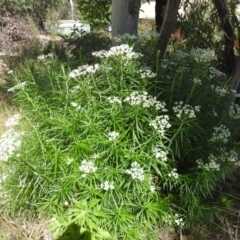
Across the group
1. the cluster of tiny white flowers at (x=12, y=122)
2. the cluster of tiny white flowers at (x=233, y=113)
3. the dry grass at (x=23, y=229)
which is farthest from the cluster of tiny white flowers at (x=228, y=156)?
the cluster of tiny white flowers at (x=12, y=122)

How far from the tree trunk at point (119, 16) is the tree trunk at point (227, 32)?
1.28 metres

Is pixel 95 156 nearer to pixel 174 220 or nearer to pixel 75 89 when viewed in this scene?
pixel 75 89

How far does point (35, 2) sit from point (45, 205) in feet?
35.0

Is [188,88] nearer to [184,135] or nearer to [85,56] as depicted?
[184,135]

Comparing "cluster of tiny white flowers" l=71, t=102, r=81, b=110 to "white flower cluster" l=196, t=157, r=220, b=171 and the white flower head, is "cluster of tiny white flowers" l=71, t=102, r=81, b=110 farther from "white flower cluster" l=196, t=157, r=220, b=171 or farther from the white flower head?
Answer: "white flower cluster" l=196, t=157, r=220, b=171

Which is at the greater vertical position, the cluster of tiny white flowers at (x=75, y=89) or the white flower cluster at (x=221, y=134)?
the cluster of tiny white flowers at (x=75, y=89)

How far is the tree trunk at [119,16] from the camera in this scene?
14.1 ft

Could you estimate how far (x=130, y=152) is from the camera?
2359mm

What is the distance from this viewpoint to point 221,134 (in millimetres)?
2391

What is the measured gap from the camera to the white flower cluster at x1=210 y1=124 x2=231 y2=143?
239 centimetres

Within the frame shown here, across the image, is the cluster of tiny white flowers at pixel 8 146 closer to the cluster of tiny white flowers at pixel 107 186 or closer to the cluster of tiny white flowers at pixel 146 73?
the cluster of tiny white flowers at pixel 107 186

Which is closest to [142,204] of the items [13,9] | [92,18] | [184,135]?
[184,135]

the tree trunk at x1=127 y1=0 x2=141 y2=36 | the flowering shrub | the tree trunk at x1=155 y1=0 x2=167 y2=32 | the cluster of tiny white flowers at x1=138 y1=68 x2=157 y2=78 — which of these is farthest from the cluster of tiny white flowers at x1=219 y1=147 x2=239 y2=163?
the tree trunk at x1=155 y1=0 x2=167 y2=32

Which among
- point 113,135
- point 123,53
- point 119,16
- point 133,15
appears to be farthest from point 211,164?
point 133,15
